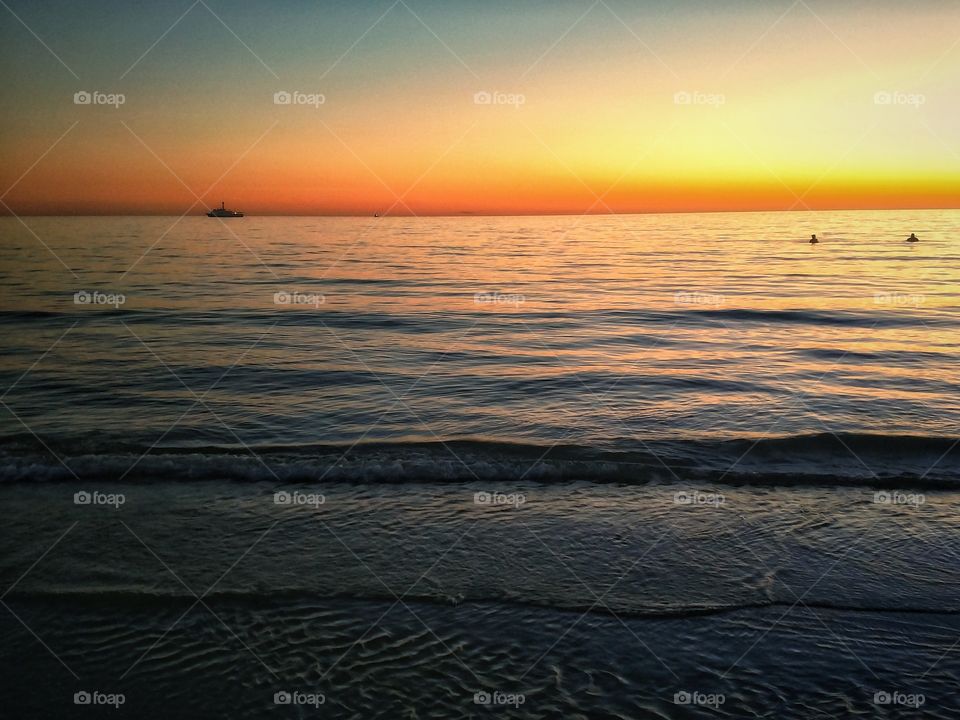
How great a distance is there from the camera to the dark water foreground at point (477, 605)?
4457mm

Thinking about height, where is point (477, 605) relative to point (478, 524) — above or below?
below

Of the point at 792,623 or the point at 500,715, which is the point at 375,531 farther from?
the point at 792,623

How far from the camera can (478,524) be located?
7.20m

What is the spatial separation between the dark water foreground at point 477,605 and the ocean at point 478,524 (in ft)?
0.09

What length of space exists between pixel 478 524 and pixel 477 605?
5.45ft

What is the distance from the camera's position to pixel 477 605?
219 inches

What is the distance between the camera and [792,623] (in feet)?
17.4

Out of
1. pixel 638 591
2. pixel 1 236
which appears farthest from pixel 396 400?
pixel 1 236

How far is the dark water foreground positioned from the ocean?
0.09 ft

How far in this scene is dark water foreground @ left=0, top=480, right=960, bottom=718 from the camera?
446 centimetres

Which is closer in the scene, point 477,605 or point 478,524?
point 477,605

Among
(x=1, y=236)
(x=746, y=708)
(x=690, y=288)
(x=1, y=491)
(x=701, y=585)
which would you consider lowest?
(x=746, y=708)

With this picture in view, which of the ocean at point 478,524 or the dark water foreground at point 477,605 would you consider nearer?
the dark water foreground at point 477,605

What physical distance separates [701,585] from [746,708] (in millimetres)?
1599
